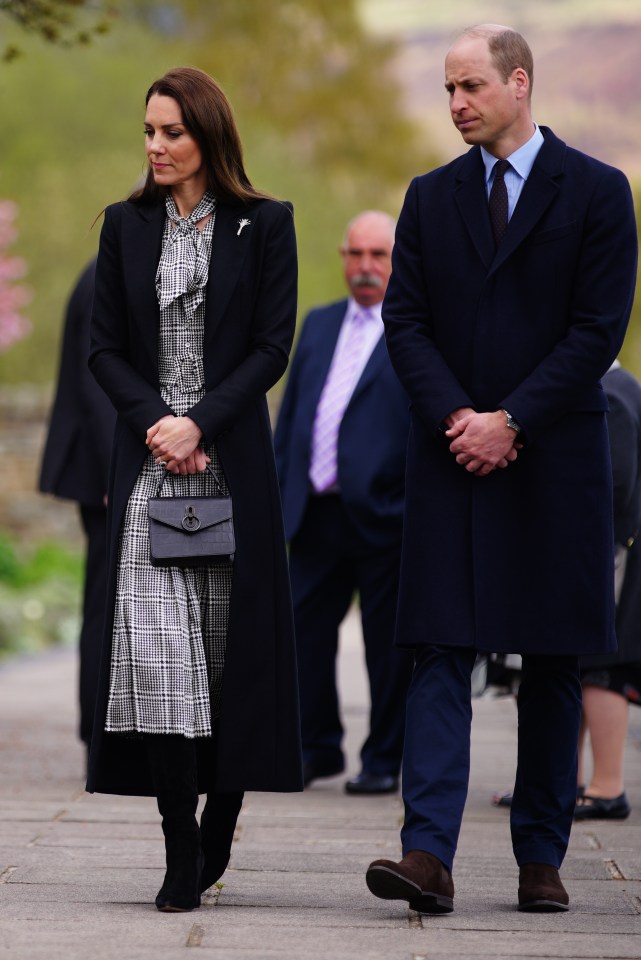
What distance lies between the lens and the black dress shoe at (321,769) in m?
6.67

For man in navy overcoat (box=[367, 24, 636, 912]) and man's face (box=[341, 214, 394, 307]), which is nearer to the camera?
man in navy overcoat (box=[367, 24, 636, 912])

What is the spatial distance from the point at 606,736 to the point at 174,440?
8.24 ft

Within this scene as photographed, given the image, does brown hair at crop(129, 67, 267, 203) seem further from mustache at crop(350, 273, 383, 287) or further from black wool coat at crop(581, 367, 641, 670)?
mustache at crop(350, 273, 383, 287)

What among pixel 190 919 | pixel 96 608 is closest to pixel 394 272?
pixel 190 919

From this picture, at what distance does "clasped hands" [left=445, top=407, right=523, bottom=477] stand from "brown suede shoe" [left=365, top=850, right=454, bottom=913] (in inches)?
34.3

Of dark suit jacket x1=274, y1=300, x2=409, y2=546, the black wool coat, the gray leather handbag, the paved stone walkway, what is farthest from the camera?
dark suit jacket x1=274, y1=300, x2=409, y2=546

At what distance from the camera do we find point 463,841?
5234 mm

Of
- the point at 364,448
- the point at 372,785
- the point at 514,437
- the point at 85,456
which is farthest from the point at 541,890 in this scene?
the point at 85,456

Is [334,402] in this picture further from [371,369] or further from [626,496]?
[626,496]

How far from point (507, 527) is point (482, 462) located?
166mm

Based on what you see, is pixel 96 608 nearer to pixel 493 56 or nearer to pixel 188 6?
pixel 493 56

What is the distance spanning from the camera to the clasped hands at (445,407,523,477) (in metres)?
3.99

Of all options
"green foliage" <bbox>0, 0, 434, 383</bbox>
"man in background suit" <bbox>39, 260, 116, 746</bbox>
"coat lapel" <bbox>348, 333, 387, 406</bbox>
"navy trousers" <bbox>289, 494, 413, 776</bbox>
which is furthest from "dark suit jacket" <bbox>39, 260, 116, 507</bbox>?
"green foliage" <bbox>0, 0, 434, 383</bbox>

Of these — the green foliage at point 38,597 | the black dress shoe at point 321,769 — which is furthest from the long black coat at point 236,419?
the green foliage at point 38,597
